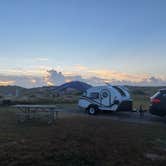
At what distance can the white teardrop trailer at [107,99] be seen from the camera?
17616 mm

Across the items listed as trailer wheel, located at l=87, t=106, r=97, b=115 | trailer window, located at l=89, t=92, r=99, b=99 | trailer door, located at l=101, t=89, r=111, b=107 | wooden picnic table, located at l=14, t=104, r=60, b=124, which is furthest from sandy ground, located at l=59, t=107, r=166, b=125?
wooden picnic table, located at l=14, t=104, r=60, b=124

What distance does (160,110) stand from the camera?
14297 mm

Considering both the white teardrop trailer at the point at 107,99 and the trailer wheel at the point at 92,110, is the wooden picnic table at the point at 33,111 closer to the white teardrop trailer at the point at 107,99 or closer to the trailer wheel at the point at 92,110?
the trailer wheel at the point at 92,110

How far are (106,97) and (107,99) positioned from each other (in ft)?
0.49

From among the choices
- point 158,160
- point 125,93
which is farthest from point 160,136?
point 125,93

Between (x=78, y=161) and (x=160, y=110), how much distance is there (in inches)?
351

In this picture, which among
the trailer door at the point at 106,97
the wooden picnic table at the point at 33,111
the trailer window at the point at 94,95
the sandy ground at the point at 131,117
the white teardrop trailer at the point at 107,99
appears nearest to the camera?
the wooden picnic table at the point at 33,111

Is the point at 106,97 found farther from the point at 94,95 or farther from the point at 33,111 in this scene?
the point at 33,111

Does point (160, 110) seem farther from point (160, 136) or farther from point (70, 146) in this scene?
point (70, 146)

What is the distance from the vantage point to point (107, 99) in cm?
1789

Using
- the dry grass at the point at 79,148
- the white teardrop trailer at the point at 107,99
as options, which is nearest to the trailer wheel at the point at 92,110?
the white teardrop trailer at the point at 107,99

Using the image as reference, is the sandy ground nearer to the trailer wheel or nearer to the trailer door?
the trailer wheel

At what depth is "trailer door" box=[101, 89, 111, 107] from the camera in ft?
58.4

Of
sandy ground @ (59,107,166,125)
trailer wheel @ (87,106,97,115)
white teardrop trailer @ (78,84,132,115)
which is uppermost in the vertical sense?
white teardrop trailer @ (78,84,132,115)
